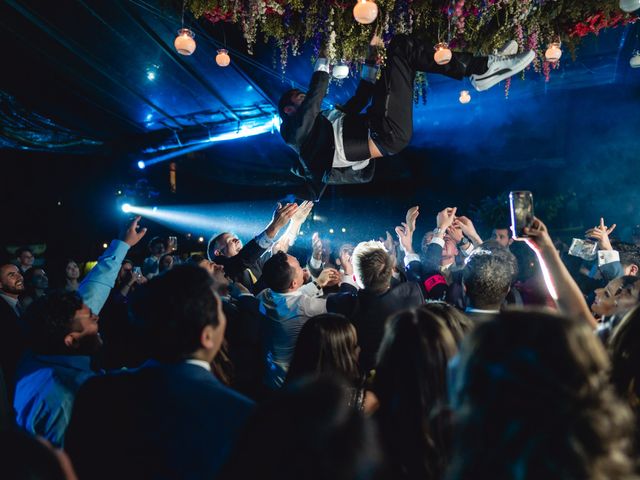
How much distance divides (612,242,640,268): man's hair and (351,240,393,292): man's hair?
9.20ft

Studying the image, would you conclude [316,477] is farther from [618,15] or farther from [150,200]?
[150,200]

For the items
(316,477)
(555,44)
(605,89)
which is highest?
(605,89)

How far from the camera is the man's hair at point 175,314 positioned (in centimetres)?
139

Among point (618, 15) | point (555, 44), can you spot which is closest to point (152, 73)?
point (555, 44)

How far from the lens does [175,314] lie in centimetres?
141

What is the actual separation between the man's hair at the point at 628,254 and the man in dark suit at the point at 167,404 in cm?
432

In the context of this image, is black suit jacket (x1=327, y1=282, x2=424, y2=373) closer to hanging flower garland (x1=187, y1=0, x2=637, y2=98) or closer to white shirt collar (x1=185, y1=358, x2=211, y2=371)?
white shirt collar (x1=185, y1=358, x2=211, y2=371)

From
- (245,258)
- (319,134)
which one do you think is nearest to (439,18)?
(319,134)

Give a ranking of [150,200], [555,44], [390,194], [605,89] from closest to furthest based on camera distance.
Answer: [555,44]
[605,89]
[150,200]
[390,194]

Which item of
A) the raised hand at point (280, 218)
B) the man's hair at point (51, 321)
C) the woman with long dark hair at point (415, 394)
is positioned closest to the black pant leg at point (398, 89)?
the raised hand at point (280, 218)

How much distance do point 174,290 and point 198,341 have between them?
199 millimetres

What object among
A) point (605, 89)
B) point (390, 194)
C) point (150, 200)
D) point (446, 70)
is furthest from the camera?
point (390, 194)

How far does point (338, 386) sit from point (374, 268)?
6.95ft

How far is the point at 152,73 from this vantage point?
6273 mm
